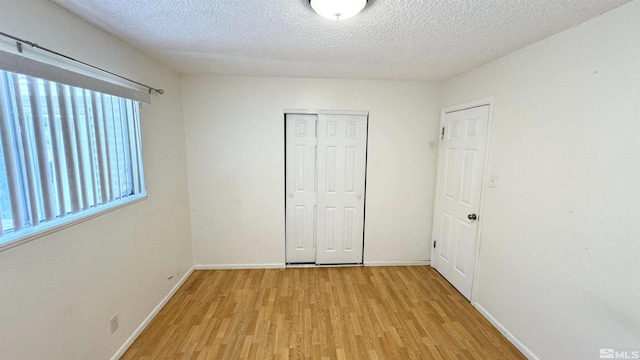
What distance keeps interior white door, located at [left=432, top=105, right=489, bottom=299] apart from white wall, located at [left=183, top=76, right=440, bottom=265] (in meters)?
0.21

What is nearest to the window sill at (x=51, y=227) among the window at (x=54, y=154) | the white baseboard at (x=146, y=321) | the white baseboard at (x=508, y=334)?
the window at (x=54, y=154)

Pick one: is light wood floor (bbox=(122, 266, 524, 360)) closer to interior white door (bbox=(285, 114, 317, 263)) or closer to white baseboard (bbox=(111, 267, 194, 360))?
white baseboard (bbox=(111, 267, 194, 360))

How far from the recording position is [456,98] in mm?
2848

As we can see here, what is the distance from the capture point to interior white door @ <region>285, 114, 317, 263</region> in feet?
10.4

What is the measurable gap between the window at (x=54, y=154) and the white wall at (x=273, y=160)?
115 centimetres

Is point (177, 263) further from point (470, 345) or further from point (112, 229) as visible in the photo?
point (470, 345)

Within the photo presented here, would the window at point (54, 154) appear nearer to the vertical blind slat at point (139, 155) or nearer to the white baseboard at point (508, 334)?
the vertical blind slat at point (139, 155)

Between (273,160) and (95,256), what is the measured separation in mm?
1878

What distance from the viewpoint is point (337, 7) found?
1.32 m

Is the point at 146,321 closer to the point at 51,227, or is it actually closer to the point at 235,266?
the point at 235,266

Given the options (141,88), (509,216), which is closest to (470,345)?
(509,216)

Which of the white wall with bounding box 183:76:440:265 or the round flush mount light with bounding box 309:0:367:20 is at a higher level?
the round flush mount light with bounding box 309:0:367:20

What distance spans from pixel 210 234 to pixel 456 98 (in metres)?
3.34

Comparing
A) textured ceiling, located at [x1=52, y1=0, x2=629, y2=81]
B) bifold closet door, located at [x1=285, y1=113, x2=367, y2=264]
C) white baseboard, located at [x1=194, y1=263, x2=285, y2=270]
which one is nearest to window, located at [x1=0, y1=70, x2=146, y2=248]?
textured ceiling, located at [x1=52, y1=0, x2=629, y2=81]
